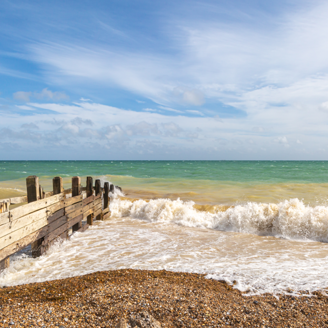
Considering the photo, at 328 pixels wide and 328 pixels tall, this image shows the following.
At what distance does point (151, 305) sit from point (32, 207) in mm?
3557

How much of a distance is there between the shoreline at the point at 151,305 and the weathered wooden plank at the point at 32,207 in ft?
4.48

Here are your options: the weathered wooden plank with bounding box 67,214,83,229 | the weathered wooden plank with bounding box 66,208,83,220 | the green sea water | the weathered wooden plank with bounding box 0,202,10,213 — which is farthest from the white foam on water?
the green sea water

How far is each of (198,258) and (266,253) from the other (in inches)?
84.4

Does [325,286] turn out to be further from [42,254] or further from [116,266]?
[42,254]

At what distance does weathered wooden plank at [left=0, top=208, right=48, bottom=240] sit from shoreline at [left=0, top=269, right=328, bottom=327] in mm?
1052

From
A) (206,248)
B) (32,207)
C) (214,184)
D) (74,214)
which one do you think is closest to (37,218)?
(32,207)

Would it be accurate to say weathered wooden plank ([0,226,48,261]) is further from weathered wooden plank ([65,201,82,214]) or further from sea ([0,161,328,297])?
weathered wooden plank ([65,201,82,214])

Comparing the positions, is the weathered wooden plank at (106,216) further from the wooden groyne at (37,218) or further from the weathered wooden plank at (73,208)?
the weathered wooden plank at (73,208)

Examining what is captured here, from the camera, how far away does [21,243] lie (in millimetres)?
5398

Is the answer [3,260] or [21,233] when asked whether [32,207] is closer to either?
[21,233]

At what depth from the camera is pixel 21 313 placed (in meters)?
3.55

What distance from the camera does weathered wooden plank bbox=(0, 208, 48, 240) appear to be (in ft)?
15.9

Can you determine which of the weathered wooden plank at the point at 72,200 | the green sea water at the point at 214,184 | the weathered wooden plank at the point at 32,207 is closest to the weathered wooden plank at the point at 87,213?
the weathered wooden plank at the point at 72,200

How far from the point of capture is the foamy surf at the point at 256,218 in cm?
948
